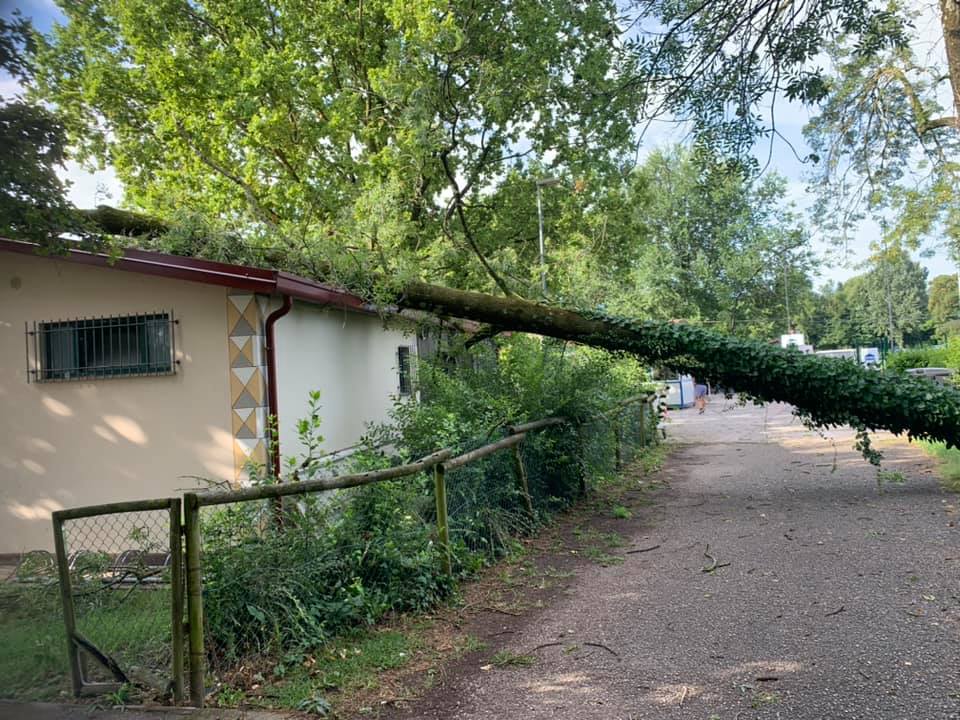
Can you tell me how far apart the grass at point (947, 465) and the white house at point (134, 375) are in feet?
29.4

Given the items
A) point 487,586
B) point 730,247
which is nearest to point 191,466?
point 487,586

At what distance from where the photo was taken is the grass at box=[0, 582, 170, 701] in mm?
4335

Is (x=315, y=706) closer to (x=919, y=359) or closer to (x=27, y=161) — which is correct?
(x=27, y=161)

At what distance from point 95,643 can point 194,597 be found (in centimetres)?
84

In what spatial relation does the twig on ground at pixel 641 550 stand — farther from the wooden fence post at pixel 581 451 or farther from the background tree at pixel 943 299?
the background tree at pixel 943 299

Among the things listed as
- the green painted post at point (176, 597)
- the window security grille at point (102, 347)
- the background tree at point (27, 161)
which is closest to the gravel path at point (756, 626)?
the green painted post at point (176, 597)

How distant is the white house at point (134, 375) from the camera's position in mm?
8094

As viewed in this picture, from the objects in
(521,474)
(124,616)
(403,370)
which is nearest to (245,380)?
(521,474)

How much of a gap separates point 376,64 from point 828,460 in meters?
14.2

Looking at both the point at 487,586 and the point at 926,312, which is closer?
Result: the point at 487,586

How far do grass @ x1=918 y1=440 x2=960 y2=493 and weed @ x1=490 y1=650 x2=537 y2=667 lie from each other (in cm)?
770

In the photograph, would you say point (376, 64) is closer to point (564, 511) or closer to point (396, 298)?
point (396, 298)

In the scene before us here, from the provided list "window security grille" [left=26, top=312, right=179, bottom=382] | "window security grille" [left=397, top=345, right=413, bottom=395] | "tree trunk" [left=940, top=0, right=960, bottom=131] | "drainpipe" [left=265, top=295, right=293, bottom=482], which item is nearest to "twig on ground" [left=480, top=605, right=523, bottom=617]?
"drainpipe" [left=265, top=295, right=293, bottom=482]

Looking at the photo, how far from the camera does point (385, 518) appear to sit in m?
5.92
